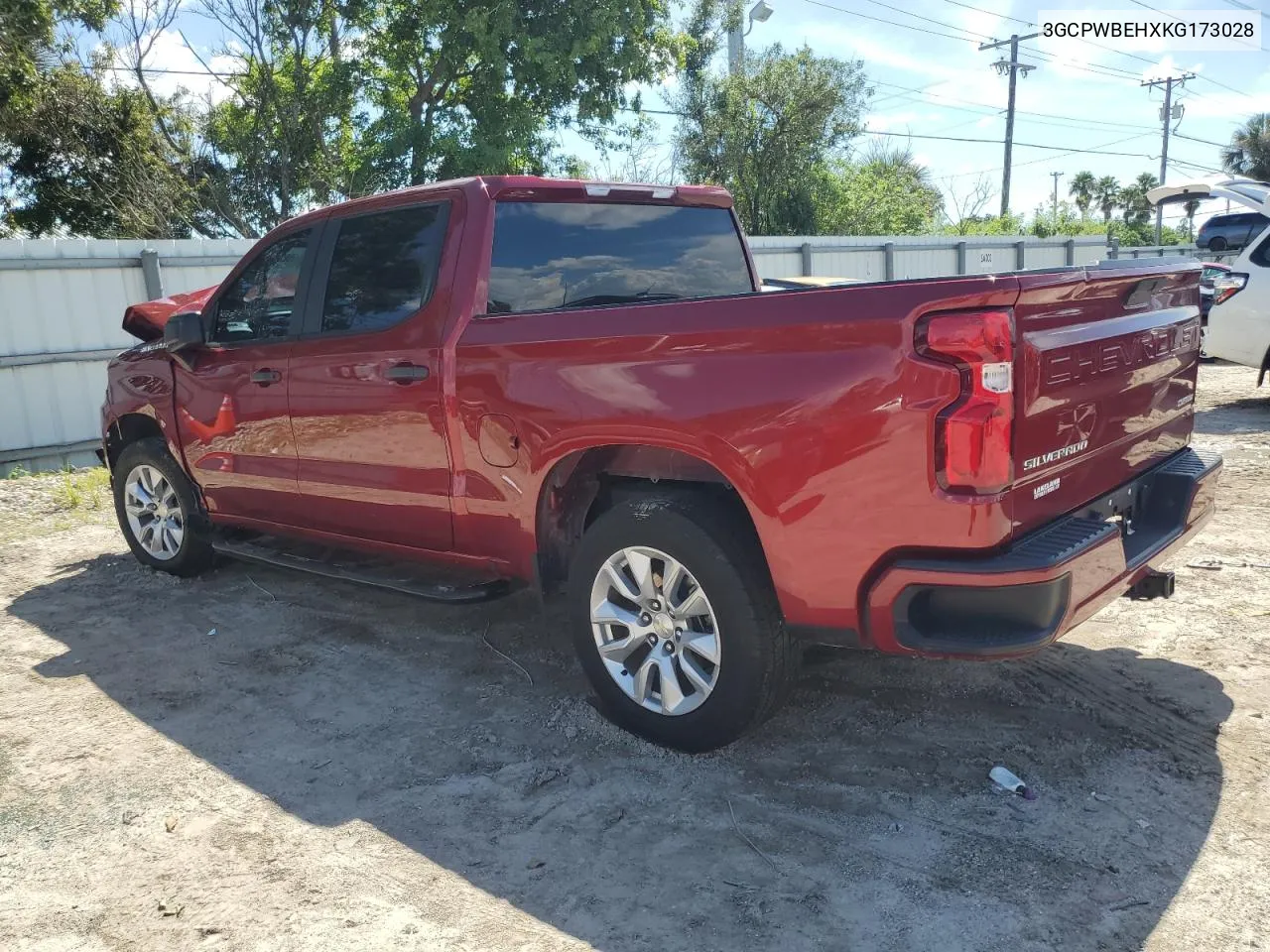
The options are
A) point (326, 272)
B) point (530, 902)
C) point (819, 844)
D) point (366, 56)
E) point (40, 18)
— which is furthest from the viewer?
point (366, 56)

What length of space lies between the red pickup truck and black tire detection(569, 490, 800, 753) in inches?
0.4

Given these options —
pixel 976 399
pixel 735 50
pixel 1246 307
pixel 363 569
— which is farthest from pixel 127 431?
pixel 735 50

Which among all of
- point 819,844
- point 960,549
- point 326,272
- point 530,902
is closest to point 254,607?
point 326,272

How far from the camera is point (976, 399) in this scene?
105 inches

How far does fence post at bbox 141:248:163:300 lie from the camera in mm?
10820

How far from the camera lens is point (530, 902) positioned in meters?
2.78

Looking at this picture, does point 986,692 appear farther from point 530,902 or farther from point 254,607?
point 254,607

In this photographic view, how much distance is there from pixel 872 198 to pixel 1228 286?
22.3m

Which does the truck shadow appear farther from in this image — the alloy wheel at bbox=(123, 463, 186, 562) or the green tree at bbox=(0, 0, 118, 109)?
the green tree at bbox=(0, 0, 118, 109)

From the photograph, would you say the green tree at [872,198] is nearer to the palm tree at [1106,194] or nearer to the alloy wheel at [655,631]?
the alloy wheel at [655,631]

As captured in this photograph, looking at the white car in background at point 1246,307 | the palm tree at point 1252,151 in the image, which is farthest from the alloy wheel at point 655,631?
the palm tree at point 1252,151

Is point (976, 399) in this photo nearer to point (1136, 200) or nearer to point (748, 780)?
point (748, 780)

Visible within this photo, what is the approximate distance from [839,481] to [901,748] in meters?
1.16

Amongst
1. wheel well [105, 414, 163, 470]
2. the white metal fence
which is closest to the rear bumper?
wheel well [105, 414, 163, 470]
